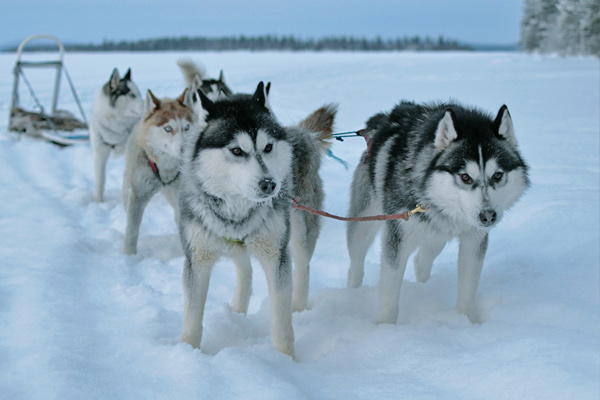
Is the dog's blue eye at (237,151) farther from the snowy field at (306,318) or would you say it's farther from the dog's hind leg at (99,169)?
the dog's hind leg at (99,169)

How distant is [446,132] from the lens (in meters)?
2.80

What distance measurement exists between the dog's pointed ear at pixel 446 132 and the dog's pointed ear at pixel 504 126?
0.25 meters

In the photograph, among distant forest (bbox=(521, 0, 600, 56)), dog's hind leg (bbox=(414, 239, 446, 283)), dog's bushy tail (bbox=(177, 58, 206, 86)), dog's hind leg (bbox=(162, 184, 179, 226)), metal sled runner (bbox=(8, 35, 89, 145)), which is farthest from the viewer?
distant forest (bbox=(521, 0, 600, 56))

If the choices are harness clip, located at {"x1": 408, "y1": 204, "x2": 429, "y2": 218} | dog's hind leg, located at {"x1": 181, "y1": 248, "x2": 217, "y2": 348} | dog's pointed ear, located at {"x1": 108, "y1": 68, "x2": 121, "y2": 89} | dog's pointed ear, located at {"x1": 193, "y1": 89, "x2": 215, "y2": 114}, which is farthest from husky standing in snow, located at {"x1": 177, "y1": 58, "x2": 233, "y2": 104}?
harness clip, located at {"x1": 408, "y1": 204, "x2": 429, "y2": 218}

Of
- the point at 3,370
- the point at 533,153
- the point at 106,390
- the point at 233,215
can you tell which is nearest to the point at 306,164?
the point at 233,215

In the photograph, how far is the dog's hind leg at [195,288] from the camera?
2.79 meters

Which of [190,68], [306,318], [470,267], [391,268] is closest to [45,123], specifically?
[190,68]

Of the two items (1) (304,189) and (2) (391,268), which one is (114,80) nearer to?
(1) (304,189)

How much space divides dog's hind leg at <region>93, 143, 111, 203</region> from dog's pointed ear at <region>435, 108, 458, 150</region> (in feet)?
15.2

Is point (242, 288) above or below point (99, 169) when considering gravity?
below

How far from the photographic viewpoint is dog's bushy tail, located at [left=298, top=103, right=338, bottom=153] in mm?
3707

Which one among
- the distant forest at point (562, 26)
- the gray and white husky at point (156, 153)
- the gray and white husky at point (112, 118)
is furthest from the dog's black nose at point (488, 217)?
the distant forest at point (562, 26)

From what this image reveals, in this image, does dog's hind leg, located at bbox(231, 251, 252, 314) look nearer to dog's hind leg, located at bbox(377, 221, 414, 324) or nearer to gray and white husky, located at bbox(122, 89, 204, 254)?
dog's hind leg, located at bbox(377, 221, 414, 324)

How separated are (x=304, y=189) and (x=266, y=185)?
999 millimetres
